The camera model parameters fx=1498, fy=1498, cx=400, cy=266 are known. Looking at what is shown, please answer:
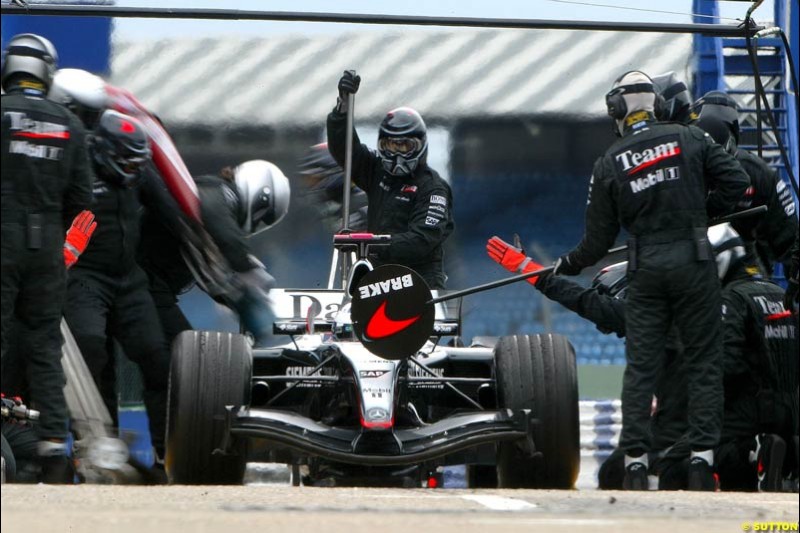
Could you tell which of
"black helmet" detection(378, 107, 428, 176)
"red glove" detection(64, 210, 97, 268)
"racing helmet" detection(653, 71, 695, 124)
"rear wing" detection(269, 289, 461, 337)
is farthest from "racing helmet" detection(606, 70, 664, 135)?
"red glove" detection(64, 210, 97, 268)

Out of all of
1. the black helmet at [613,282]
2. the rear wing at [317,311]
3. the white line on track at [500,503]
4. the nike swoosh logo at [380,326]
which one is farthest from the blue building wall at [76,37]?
the white line on track at [500,503]

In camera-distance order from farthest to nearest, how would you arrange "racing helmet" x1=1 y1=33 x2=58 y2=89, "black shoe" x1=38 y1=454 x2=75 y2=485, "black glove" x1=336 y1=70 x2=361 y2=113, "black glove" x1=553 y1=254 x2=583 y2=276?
"black glove" x1=336 y1=70 x2=361 y2=113 < "black glove" x1=553 y1=254 x2=583 y2=276 < "racing helmet" x1=1 y1=33 x2=58 y2=89 < "black shoe" x1=38 y1=454 x2=75 y2=485

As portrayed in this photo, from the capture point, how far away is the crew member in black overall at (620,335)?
6.54 metres

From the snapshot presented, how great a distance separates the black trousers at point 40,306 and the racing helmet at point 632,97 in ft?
8.02

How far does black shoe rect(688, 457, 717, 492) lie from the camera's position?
6.14m

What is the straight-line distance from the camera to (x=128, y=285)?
7.88 metres

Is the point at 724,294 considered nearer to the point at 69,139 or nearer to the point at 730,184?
the point at 730,184

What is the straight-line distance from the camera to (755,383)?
714 cm

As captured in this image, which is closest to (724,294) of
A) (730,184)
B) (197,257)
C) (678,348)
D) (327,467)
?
(678,348)

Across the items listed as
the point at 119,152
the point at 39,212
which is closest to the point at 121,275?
the point at 119,152

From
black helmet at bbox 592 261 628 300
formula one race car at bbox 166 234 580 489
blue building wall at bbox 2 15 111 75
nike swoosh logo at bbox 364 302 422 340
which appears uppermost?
blue building wall at bbox 2 15 111 75

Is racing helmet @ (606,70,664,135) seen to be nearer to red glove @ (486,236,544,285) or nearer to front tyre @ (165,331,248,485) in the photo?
red glove @ (486,236,544,285)

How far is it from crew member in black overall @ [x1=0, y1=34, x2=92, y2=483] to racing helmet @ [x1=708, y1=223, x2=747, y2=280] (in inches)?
122

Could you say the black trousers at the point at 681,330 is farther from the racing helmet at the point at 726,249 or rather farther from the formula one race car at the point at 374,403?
the racing helmet at the point at 726,249
